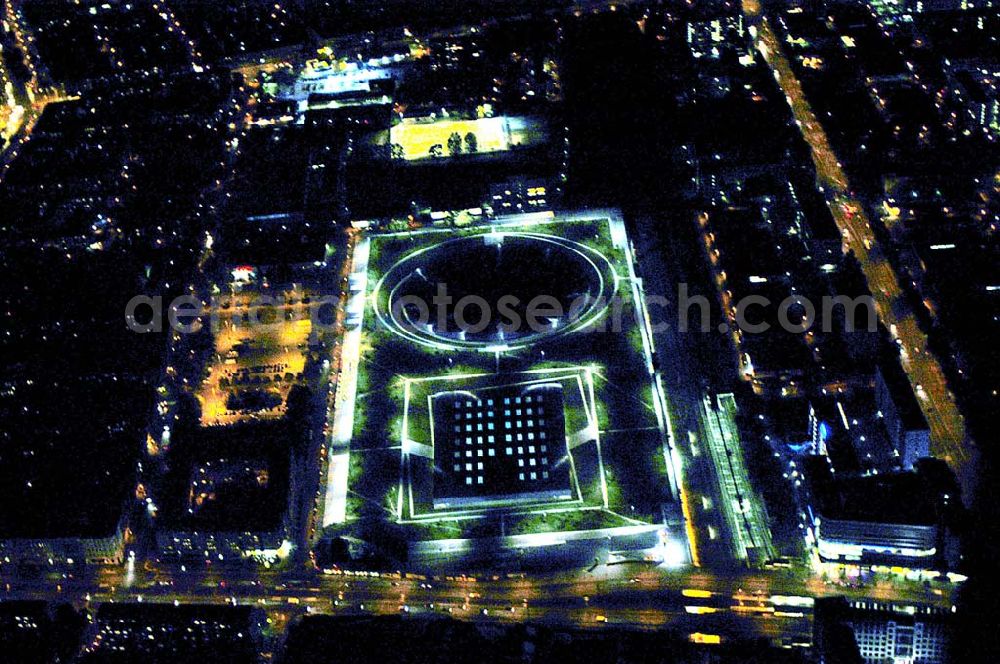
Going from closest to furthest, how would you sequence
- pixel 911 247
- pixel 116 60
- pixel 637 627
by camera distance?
pixel 637 627
pixel 911 247
pixel 116 60

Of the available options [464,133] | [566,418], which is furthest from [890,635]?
[464,133]

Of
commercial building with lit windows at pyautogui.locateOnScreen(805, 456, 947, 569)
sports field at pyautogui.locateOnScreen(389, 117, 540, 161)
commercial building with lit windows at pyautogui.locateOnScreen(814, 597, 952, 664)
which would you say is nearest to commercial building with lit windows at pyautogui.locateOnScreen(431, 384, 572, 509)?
commercial building with lit windows at pyautogui.locateOnScreen(805, 456, 947, 569)

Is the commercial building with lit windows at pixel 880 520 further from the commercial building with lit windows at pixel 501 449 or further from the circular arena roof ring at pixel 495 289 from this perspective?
the circular arena roof ring at pixel 495 289

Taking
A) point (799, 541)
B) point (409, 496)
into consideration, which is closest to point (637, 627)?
point (799, 541)

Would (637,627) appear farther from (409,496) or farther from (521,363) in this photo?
(521,363)

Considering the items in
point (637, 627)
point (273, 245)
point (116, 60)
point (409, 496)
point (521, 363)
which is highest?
point (116, 60)

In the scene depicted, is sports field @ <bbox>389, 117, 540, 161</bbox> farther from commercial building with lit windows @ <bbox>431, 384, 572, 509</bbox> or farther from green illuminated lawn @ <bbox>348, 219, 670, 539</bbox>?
commercial building with lit windows @ <bbox>431, 384, 572, 509</bbox>

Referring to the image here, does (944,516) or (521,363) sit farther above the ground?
(521,363)

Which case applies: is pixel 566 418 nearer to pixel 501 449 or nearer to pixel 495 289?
pixel 501 449

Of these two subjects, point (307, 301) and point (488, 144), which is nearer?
point (307, 301)
